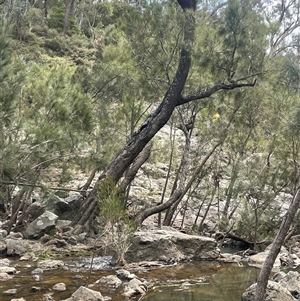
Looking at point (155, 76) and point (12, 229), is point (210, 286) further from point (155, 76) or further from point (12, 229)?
point (155, 76)

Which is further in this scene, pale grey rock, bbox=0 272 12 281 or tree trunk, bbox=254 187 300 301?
pale grey rock, bbox=0 272 12 281

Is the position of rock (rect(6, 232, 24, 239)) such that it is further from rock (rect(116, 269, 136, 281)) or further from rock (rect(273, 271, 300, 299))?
rock (rect(273, 271, 300, 299))

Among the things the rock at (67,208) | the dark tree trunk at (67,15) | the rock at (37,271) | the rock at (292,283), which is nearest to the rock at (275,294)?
the rock at (292,283)

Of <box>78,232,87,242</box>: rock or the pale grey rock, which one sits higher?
<box>78,232,87,242</box>: rock

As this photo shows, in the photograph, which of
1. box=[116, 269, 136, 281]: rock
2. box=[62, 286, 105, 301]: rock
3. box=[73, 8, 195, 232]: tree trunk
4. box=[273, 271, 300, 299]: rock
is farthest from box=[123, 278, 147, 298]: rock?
box=[73, 8, 195, 232]: tree trunk

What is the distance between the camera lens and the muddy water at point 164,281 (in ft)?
24.1

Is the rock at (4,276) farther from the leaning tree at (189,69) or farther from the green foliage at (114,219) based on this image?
the leaning tree at (189,69)

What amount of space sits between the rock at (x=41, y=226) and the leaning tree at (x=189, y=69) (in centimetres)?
84

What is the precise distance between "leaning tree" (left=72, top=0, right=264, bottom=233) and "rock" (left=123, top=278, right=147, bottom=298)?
4.82 metres

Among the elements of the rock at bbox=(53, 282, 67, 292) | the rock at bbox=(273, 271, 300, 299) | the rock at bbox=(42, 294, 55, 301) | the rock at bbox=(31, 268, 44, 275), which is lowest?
the rock at bbox=(31, 268, 44, 275)

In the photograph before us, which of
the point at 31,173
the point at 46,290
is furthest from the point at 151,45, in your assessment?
the point at 46,290

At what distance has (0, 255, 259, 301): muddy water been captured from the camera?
736 centimetres

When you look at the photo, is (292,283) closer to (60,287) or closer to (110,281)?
(110,281)

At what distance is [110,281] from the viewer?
806cm
